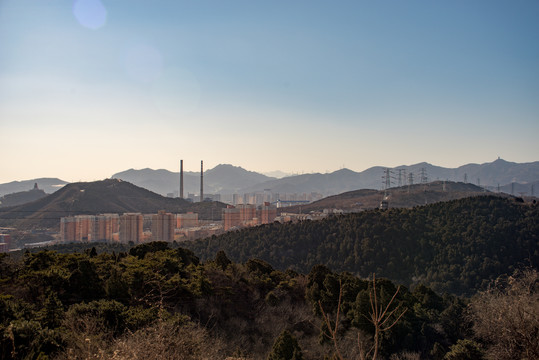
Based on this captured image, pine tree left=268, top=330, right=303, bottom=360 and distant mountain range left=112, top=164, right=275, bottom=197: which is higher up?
distant mountain range left=112, top=164, right=275, bottom=197

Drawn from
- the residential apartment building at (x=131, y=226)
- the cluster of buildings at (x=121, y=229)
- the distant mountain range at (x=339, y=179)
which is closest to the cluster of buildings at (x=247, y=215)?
the cluster of buildings at (x=121, y=229)

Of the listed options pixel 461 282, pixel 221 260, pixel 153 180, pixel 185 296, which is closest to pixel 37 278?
pixel 185 296

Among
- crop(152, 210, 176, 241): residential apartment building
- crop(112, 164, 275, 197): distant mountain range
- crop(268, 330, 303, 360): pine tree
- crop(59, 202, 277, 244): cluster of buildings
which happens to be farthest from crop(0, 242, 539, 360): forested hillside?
crop(112, 164, 275, 197): distant mountain range

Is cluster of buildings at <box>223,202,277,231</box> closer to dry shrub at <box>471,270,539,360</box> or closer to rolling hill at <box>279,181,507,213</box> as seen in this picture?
rolling hill at <box>279,181,507,213</box>

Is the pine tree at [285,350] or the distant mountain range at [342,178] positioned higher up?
the distant mountain range at [342,178]

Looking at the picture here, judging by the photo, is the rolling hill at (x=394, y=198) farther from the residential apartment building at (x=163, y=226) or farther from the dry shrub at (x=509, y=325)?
the dry shrub at (x=509, y=325)

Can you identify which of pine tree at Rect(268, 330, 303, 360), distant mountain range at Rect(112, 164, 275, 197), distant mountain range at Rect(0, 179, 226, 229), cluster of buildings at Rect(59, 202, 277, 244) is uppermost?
distant mountain range at Rect(112, 164, 275, 197)
